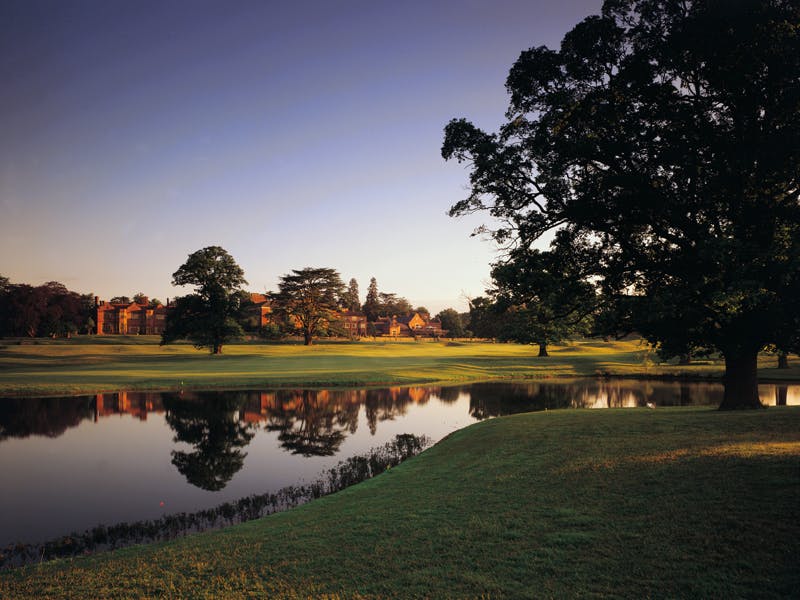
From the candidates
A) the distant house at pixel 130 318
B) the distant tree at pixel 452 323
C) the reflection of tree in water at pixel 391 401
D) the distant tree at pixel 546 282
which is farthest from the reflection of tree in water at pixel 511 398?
the distant house at pixel 130 318

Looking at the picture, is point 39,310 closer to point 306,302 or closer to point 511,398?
point 306,302

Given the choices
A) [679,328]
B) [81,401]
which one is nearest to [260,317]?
[81,401]

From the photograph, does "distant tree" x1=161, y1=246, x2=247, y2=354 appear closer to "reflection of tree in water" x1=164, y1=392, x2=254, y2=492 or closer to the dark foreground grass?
"reflection of tree in water" x1=164, y1=392, x2=254, y2=492

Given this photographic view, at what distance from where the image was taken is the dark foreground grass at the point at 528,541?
22.5 ft

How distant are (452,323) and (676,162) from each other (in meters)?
153

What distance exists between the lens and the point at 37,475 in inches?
786

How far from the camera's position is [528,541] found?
8383 millimetres

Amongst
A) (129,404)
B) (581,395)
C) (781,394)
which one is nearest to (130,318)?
(129,404)

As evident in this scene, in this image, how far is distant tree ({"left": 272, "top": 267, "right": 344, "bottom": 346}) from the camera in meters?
95.2

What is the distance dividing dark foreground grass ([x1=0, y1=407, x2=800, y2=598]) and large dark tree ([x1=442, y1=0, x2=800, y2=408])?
5.28m

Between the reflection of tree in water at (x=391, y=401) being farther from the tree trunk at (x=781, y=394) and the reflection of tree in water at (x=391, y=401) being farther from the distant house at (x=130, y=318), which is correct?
the distant house at (x=130, y=318)

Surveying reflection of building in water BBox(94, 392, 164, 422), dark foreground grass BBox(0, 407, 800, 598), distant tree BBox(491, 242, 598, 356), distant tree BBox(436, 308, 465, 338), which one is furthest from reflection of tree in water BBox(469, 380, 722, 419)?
distant tree BBox(436, 308, 465, 338)

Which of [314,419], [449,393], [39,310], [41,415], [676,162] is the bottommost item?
[449,393]

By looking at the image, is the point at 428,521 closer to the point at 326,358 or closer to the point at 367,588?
the point at 367,588
